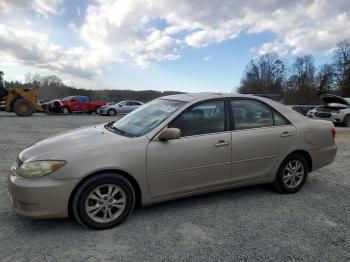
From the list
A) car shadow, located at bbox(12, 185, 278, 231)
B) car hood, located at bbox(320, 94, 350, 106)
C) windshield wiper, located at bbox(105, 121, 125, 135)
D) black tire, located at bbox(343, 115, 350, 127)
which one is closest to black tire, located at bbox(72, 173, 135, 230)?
car shadow, located at bbox(12, 185, 278, 231)

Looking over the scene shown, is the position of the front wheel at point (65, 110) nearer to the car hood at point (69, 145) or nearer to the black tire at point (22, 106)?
the black tire at point (22, 106)

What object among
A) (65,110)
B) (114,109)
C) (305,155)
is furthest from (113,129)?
(65,110)

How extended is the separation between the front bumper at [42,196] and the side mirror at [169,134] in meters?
1.06

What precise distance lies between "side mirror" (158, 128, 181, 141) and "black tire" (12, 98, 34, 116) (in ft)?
68.6

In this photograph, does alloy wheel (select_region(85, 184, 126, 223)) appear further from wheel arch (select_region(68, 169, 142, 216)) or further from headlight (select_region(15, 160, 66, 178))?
headlight (select_region(15, 160, 66, 178))

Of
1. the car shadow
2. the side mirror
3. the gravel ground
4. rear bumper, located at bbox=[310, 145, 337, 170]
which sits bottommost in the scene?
the gravel ground

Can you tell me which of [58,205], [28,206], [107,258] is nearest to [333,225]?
[107,258]

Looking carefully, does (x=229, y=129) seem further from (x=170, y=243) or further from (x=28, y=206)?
(x=28, y=206)

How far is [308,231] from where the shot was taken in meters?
3.62

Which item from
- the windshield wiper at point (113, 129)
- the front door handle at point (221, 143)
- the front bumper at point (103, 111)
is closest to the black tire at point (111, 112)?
the front bumper at point (103, 111)

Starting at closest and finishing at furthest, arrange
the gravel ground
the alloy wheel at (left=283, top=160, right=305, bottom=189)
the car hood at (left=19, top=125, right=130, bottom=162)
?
the gravel ground, the car hood at (left=19, top=125, right=130, bottom=162), the alloy wheel at (left=283, top=160, right=305, bottom=189)

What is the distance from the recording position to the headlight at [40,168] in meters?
3.43

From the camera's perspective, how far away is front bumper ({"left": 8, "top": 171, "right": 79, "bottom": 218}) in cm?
337

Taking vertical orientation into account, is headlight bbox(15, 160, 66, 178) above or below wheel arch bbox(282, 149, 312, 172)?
above
